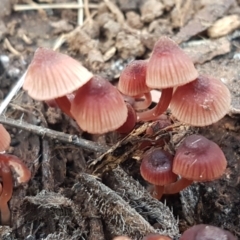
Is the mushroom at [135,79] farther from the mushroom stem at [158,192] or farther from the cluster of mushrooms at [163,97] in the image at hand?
the mushroom stem at [158,192]

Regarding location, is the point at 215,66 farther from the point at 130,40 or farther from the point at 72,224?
the point at 72,224

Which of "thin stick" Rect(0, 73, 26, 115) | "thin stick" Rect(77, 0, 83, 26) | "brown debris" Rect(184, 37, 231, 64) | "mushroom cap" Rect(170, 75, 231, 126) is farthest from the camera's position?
"thin stick" Rect(77, 0, 83, 26)

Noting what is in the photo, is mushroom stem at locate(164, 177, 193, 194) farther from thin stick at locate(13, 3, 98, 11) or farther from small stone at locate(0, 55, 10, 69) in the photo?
thin stick at locate(13, 3, 98, 11)

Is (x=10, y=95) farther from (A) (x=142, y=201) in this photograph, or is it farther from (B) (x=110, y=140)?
(A) (x=142, y=201)

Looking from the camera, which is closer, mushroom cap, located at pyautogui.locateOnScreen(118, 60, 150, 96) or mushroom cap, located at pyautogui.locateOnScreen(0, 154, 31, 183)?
mushroom cap, located at pyautogui.locateOnScreen(118, 60, 150, 96)

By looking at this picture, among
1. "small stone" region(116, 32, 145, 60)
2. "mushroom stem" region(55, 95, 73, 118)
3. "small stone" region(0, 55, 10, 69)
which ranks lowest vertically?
"small stone" region(116, 32, 145, 60)

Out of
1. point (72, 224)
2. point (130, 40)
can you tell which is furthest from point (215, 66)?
point (72, 224)

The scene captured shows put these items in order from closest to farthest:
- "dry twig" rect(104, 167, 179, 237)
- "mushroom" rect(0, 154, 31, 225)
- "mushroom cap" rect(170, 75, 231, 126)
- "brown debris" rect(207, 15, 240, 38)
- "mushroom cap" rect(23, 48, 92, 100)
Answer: "mushroom cap" rect(23, 48, 92, 100)
"mushroom cap" rect(170, 75, 231, 126)
"dry twig" rect(104, 167, 179, 237)
"mushroom" rect(0, 154, 31, 225)
"brown debris" rect(207, 15, 240, 38)

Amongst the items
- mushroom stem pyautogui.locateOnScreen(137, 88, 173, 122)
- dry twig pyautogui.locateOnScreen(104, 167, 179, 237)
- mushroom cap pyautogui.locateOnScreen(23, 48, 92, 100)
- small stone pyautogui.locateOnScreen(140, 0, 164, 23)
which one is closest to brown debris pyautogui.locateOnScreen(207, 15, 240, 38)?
small stone pyautogui.locateOnScreen(140, 0, 164, 23)
